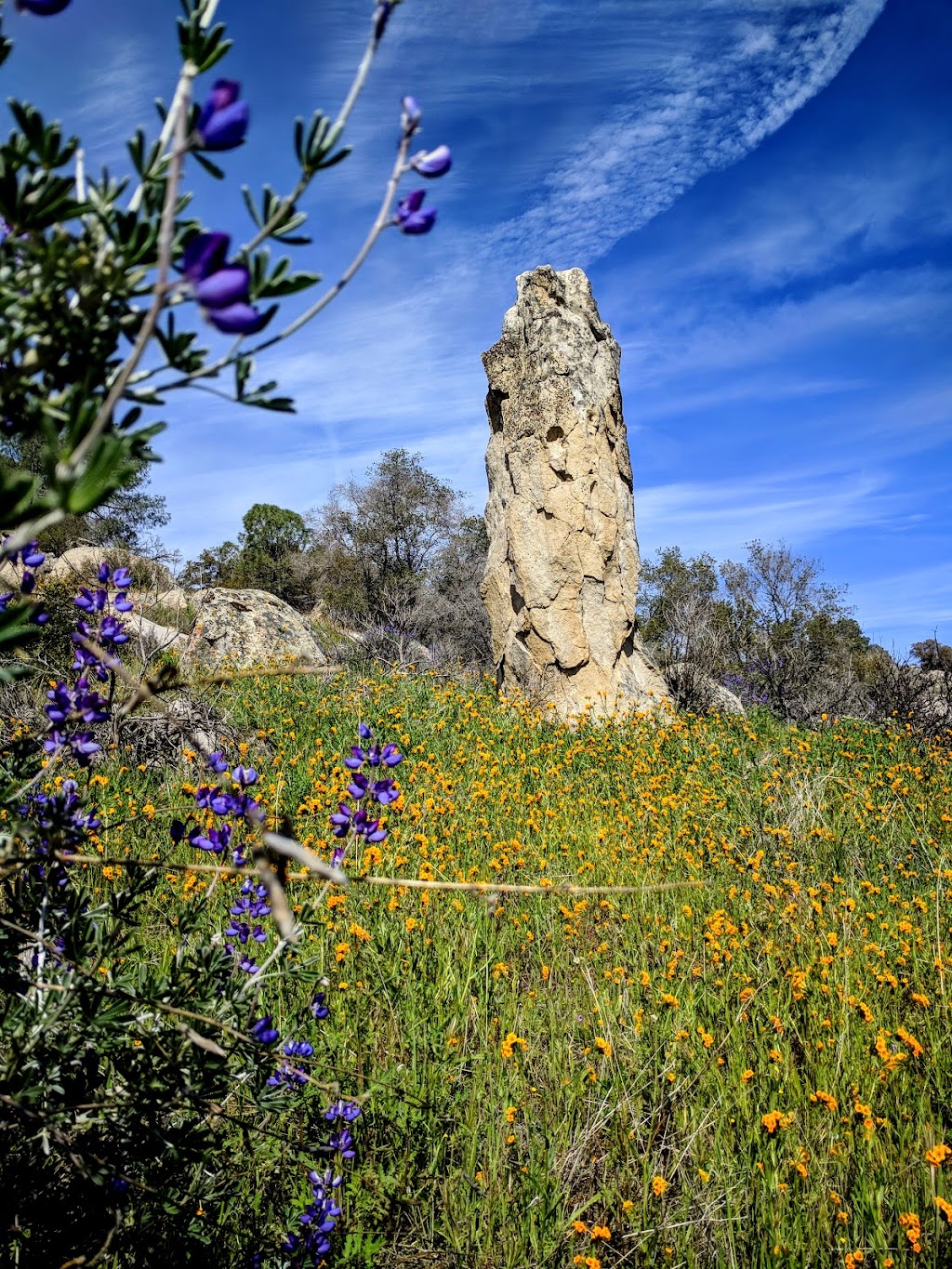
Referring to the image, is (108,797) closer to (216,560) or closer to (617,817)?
(617,817)

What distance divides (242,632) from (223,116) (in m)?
11.3

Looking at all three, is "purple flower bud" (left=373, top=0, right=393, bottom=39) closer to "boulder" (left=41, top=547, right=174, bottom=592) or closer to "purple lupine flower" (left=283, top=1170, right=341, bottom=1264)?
"purple lupine flower" (left=283, top=1170, right=341, bottom=1264)

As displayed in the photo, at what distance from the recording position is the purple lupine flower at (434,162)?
3.45 ft

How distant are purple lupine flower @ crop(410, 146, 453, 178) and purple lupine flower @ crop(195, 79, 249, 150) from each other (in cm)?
25

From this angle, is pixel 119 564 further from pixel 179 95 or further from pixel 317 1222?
pixel 179 95

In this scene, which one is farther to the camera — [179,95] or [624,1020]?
[624,1020]

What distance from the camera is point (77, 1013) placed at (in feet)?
5.17

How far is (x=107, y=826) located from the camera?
1.74 metres

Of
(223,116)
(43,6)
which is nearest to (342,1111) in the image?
(223,116)

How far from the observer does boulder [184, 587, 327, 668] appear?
11277 millimetres

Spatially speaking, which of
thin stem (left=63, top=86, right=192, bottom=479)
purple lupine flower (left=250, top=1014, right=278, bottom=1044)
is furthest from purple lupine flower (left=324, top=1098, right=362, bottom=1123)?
thin stem (left=63, top=86, right=192, bottom=479)

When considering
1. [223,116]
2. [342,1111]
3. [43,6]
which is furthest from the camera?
[342,1111]

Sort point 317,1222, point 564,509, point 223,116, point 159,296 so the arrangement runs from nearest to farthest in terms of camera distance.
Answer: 1. point 159,296
2. point 223,116
3. point 317,1222
4. point 564,509

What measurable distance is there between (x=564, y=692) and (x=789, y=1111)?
7.26 m
